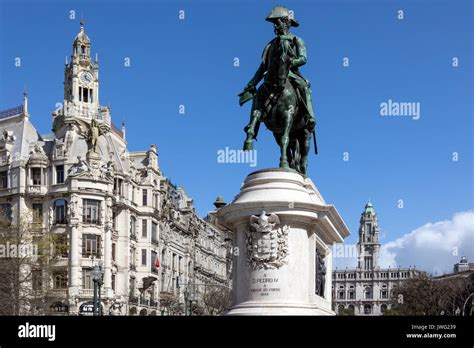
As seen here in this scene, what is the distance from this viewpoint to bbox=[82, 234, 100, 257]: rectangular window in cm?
7419

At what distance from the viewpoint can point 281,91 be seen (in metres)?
19.3

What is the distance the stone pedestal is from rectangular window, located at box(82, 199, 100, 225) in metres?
58.3

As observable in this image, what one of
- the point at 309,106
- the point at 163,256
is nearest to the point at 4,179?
the point at 163,256

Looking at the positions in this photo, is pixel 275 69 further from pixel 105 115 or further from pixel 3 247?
pixel 105 115

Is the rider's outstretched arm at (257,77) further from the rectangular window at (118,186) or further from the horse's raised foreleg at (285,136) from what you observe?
the rectangular window at (118,186)

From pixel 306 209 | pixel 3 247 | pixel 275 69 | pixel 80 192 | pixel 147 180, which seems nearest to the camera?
pixel 306 209

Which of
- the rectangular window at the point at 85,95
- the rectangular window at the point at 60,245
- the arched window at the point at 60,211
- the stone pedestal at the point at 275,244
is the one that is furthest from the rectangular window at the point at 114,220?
the stone pedestal at the point at 275,244

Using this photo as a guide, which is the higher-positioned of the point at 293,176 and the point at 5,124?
the point at 5,124

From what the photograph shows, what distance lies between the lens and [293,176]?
18031 millimetres

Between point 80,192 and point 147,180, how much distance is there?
13.7m

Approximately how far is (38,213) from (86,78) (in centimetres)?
1525

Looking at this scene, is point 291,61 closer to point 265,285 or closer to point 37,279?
point 265,285

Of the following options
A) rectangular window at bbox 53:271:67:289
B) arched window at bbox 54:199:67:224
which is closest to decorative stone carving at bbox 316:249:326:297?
rectangular window at bbox 53:271:67:289

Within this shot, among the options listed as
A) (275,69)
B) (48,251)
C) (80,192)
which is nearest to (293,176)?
(275,69)
